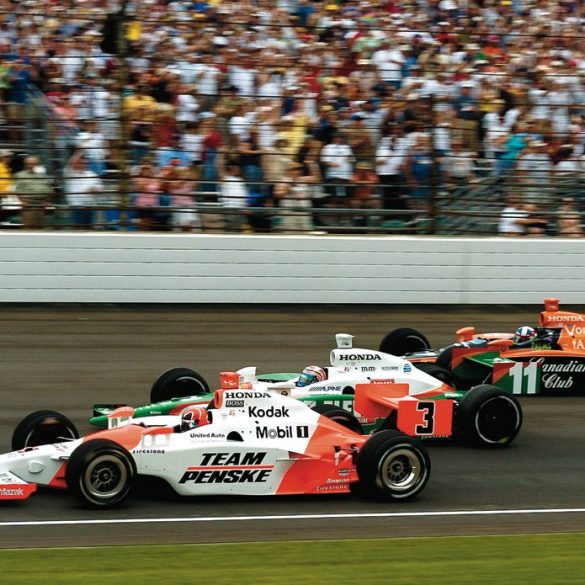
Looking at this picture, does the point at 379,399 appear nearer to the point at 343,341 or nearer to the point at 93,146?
the point at 343,341

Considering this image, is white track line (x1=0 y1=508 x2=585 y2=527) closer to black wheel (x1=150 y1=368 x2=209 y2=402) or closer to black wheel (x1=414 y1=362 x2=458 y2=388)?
black wheel (x1=150 y1=368 x2=209 y2=402)

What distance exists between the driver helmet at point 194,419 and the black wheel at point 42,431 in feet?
2.84

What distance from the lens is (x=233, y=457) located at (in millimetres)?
7062

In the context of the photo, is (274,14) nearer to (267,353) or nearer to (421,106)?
(421,106)

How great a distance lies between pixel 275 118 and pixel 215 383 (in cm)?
495

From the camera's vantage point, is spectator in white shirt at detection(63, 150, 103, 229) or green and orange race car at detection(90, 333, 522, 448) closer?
green and orange race car at detection(90, 333, 522, 448)

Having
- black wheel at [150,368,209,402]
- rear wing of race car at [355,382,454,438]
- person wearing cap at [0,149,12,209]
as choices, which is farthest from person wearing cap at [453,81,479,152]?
black wheel at [150,368,209,402]

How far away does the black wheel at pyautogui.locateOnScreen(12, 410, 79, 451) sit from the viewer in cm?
756

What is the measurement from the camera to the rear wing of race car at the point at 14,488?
6773 mm

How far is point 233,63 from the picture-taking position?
15070 mm

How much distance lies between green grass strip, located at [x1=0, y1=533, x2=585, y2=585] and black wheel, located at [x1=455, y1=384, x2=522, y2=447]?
6.89ft

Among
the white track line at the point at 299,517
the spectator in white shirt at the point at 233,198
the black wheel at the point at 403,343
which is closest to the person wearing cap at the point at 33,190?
the spectator in white shirt at the point at 233,198

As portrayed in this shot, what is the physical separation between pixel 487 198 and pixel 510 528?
9.00 metres

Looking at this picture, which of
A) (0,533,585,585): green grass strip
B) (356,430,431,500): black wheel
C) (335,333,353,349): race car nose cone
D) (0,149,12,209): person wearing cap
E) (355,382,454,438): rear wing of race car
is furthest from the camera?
(0,149,12,209): person wearing cap
